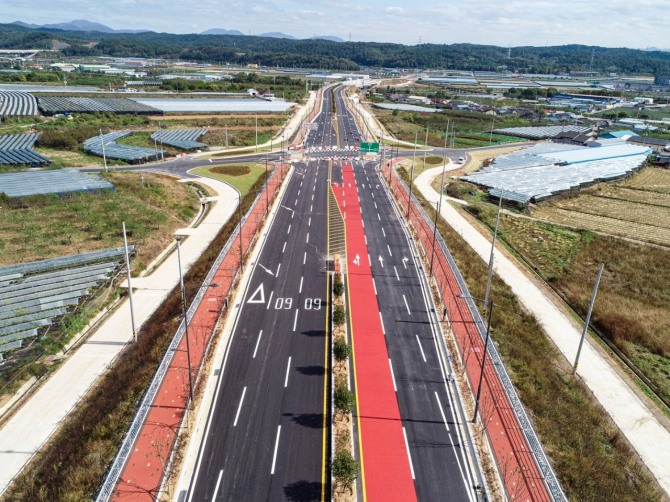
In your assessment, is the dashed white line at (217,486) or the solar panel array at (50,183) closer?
the dashed white line at (217,486)

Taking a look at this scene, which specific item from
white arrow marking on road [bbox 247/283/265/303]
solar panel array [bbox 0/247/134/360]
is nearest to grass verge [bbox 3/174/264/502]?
white arrow marking on road [bbox 247/283/265/303]

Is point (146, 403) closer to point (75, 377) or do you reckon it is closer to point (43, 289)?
point (75, 377)

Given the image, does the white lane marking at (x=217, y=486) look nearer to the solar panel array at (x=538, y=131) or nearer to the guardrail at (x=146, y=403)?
the guardrail at (x=146, y=403)

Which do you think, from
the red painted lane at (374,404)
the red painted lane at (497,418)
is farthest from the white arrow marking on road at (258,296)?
the red painted lane at (497,418)

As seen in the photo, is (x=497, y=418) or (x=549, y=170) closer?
(x=497, y=418)

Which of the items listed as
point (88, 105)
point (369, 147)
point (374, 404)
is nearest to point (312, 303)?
point (374, 404)
